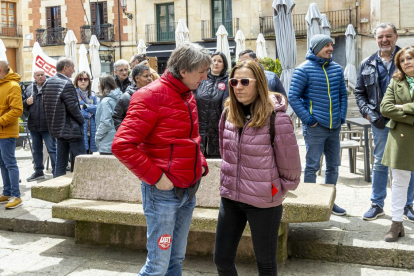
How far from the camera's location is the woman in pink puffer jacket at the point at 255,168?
124 inches

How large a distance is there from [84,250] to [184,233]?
6.92ft

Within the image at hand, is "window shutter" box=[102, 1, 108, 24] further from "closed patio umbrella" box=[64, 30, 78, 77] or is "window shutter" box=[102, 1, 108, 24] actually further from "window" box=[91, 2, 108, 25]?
"closed patio umbrella" box=[64, 30, 78, 77]

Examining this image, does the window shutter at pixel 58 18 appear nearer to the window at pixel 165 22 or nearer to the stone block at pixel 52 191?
the window at pixel 165 22

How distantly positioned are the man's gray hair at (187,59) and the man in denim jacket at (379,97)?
272 centimetres

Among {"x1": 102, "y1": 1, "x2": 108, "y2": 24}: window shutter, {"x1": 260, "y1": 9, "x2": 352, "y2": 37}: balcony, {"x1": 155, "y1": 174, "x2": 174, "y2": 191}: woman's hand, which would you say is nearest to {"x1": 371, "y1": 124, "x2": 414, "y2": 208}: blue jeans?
{"x1": 155, "y1": 174, "x2": 174, "y2": 191}: woman's hand

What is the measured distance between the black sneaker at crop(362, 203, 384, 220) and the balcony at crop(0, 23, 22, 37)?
3339 cm

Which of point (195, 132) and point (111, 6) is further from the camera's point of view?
point (111, 6)

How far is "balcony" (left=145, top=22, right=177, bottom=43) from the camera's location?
2952 cm

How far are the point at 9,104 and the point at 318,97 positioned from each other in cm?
357

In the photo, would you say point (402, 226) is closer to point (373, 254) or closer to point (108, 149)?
point (373, 254)

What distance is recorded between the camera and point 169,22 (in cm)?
2955

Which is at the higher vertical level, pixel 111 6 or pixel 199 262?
pixel 111 6

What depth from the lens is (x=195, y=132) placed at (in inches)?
124

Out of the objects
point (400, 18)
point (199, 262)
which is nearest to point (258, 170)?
point (199, 262)
